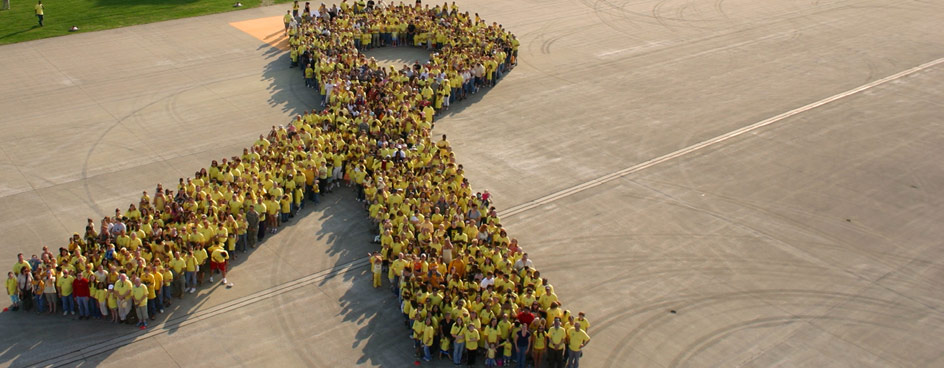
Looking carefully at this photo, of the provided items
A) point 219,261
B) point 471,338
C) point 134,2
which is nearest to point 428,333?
point 471,338

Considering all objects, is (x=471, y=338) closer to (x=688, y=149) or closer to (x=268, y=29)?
(x=688, y=149)

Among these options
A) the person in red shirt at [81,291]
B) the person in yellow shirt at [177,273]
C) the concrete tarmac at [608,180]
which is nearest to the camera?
the person in red shirt at [81,291]

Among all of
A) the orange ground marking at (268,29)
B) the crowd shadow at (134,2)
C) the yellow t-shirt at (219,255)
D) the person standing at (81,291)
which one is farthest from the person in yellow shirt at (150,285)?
the crowd shadow at (134,2)

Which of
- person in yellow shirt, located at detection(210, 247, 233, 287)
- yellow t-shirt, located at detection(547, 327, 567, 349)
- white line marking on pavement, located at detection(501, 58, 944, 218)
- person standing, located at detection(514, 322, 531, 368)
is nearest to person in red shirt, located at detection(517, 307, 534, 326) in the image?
person standing, located at detection(514, 322, 531, 368)

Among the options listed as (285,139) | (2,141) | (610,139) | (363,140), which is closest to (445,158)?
(363,140)

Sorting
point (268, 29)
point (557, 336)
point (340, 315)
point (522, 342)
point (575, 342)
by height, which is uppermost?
point (268, 29)

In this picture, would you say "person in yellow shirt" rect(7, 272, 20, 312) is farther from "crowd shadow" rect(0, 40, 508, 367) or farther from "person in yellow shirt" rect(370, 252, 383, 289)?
"person in yellow shirt" rect(370, 252, 383, 289)

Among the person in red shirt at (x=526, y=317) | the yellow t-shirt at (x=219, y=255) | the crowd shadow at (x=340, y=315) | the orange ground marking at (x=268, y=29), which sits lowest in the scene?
the crowd shadow at (x=340, y=315)

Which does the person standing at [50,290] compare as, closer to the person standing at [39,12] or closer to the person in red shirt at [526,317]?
the person in red shirt at [526,317]
